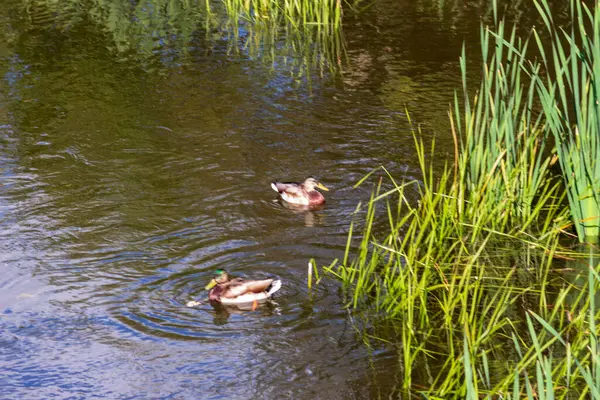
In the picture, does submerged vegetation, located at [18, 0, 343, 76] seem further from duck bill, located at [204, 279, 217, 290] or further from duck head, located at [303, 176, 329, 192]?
duck bill, located at [204, 279, 217, 290]

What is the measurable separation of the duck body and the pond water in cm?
11

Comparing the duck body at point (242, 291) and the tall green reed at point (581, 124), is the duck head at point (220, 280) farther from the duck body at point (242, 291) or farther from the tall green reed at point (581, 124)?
the tall green reed at point (581, 124)

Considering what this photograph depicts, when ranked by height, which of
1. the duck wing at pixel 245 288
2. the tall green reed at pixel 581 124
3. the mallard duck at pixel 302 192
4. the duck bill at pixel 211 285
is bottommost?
the duck bill at pixel 211 285

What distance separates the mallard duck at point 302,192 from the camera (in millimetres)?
7977

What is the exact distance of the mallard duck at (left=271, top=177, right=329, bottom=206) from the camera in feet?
26.2

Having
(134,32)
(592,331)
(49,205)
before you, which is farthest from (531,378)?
(134,32)

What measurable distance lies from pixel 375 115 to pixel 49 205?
13.4ft

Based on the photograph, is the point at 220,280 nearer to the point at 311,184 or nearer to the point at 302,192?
the point at 302,192

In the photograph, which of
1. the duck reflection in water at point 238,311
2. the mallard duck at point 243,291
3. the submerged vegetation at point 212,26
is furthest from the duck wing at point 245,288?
the submerged vegetation at point 212,26

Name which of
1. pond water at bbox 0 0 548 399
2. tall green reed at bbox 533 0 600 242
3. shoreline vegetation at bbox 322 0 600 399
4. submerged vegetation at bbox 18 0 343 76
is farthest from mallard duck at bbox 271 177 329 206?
submerged vegetation at bbox 18 0 343 76

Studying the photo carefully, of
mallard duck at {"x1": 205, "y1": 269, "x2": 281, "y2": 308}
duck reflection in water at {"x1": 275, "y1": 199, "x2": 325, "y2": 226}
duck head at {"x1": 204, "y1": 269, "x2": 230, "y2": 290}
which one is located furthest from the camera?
duck reflection in water at {"x1": 275, "y1": 199, "x2": 325, "y2": 226}

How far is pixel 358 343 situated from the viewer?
5.76 meters

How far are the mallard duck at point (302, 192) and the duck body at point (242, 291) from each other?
5.60 feet

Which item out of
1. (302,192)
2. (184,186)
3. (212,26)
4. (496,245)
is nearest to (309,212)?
(302,192)
